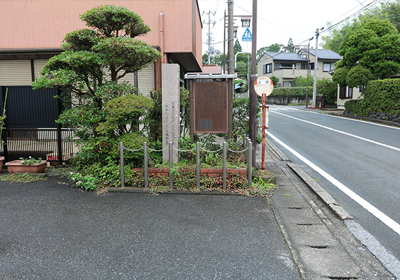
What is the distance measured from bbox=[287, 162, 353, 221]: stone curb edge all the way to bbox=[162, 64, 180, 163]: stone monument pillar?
3286 mm

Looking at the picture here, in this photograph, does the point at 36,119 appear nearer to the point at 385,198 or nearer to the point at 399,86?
the point at 385,198

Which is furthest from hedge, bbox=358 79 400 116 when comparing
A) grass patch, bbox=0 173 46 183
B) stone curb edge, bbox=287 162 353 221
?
grass patch, bbox=0 173 46 183

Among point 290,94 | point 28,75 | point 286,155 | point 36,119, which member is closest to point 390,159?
point 286,155

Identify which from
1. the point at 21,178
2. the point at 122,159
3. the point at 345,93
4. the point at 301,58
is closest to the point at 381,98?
the point at 345,93

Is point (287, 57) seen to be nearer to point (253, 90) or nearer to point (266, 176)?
point (253, 90)

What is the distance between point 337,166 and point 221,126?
3944mm

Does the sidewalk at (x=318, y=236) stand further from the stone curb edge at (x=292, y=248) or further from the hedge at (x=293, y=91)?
the hedge at (x=293, y=91)

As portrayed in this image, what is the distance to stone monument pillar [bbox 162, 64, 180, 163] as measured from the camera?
6.91 meters

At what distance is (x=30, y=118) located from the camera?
26.4ft

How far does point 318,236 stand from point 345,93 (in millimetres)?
32342

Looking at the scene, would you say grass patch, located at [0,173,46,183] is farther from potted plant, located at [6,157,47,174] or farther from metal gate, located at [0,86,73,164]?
metal gate, located at [0,86,73,164]

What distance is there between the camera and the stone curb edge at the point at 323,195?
205 inches

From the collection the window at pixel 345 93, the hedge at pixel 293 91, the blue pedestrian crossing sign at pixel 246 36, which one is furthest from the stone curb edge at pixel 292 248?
the hedge at pixel 293 91

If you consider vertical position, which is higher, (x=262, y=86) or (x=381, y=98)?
(x=381, y=98)
